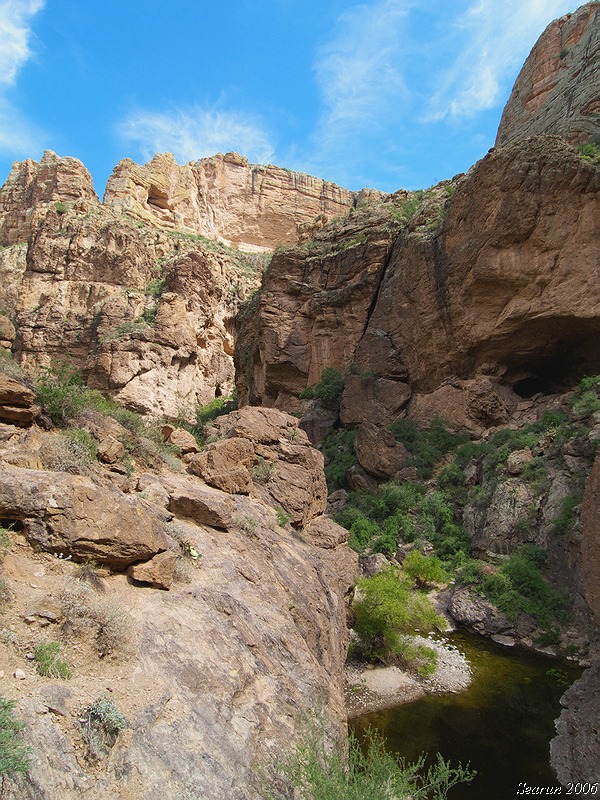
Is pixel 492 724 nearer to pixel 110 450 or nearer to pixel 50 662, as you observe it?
pixel 110 450

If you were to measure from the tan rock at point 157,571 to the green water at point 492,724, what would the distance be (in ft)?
18.5

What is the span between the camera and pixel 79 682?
11.9ft

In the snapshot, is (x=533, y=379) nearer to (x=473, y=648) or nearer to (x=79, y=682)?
(x=473, y=648)

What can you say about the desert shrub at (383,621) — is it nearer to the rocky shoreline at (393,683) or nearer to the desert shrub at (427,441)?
the rocky shoreline at (393,683)

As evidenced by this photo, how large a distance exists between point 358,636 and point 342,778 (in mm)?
8702

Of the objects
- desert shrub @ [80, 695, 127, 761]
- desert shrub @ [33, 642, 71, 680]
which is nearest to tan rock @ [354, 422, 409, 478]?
desert shrub @ [33, 642, 71, 680]

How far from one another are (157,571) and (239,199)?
61475 millimetres

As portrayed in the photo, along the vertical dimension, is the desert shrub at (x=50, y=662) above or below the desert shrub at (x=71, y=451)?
below

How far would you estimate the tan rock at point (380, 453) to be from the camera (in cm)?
2141

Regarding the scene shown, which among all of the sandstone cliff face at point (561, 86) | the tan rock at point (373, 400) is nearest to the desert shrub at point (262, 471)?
the tan rock at point (373, 400)

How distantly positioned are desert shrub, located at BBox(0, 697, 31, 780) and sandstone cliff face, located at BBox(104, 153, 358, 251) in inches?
1823

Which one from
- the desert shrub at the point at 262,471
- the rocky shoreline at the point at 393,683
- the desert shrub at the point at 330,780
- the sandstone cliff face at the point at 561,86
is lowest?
the rocky shoreline at the point at 393,683

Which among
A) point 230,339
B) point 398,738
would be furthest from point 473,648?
point 230,339

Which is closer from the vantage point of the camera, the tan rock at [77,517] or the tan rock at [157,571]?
the tan rock at [77,517]
